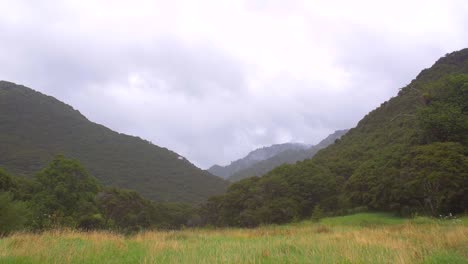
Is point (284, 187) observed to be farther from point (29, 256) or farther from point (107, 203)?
point (29, 256)

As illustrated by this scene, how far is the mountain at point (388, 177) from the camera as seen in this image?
2331 cm

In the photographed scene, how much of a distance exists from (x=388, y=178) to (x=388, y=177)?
0.19 meters

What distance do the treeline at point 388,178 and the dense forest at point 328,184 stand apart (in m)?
0.08

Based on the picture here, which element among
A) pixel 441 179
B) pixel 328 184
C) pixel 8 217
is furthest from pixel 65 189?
pixel 441 179

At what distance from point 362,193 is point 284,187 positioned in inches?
423

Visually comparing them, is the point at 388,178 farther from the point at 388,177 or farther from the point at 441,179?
the point at 441,179

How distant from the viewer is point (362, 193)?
29.5 metres

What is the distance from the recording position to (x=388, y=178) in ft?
90.4

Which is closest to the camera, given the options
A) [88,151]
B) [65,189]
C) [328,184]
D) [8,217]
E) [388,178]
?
[8,217]

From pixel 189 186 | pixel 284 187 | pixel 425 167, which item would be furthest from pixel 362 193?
pixel 189 186

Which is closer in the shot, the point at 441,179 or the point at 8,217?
the point at 8,217

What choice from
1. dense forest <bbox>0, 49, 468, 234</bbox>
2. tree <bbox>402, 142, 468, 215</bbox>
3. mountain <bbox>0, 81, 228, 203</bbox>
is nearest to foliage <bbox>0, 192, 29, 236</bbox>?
dense forest <bbox>0, 49, 468, 234</bbox>

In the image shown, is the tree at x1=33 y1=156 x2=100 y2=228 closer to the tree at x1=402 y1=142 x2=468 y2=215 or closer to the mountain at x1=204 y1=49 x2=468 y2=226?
the mountain at x1=204 y1=49 x2=468 y2=226

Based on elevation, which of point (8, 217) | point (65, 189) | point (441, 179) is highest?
point (441, 179)
